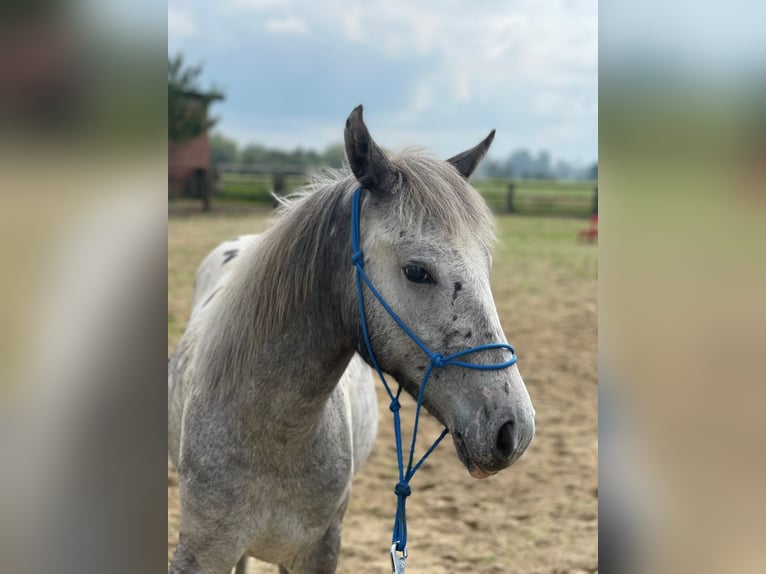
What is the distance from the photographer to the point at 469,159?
2125 mm

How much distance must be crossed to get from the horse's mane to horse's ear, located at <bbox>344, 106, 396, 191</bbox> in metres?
0.04

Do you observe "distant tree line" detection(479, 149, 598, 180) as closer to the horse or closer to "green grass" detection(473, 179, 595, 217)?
"green grass" detection(473, 179, 595, 217)

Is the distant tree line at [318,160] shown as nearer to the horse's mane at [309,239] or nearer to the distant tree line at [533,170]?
the distant tree line at [533,170]

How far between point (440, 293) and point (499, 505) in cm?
320

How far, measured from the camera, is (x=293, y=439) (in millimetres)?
1988

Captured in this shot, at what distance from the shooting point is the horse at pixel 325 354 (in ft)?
5.19
